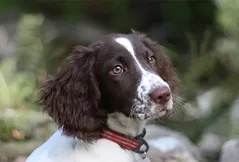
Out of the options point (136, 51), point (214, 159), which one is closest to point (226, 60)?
point (214, 159)

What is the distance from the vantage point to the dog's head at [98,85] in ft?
9.98

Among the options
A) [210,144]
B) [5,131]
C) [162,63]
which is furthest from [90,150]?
[210,144]

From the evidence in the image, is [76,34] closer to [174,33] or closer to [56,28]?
[56,28]

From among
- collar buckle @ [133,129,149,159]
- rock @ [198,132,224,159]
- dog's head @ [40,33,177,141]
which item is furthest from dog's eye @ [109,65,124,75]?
rock @ [198,132,224,159]

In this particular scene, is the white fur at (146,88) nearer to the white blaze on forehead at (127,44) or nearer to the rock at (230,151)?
the white blaze on forehead at (127,44)

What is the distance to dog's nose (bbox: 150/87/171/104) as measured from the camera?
2.86 m

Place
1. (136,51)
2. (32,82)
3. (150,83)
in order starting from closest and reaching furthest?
1. (150,83)
2. (136,51)
3. (32,82)

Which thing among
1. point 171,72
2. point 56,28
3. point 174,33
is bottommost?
point 56,28

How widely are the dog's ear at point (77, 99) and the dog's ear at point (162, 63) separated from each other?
35 centimetres

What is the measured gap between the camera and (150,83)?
2.93 meters

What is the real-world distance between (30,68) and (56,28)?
1927 millimetres

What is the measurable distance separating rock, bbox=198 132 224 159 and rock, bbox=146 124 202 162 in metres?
0.10

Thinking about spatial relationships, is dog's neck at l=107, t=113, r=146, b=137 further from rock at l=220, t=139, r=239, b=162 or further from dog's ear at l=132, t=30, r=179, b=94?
rock at l=220, t=139, r=239, b=162

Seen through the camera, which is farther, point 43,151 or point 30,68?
point 30,68
